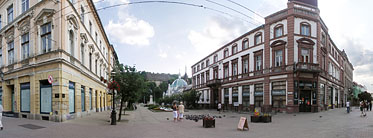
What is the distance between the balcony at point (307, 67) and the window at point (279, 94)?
8.55 ft

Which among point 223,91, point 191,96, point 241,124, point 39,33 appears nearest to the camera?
point 241,124

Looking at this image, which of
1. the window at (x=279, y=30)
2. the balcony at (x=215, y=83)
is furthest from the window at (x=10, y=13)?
the balcony at (x=215, y=83)

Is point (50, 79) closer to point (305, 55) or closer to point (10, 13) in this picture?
point (10, 13)

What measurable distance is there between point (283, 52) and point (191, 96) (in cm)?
2460

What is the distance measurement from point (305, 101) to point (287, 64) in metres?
5.26

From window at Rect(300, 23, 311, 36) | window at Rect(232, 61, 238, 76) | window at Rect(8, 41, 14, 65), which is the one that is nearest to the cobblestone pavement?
window at Rect(8, 41, 14, 65)

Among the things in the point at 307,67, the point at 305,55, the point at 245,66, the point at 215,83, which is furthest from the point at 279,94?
the point at 215,83

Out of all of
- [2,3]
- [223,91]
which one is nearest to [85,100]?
[2,3]

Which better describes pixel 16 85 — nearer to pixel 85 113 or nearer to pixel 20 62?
pixel 20 62

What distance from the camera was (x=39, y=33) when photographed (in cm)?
1775

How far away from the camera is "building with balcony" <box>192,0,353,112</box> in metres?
29.3

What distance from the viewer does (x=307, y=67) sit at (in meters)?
28.9

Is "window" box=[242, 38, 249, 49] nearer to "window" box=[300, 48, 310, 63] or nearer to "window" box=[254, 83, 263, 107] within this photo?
"window" box=[254, 83, 263, 107]

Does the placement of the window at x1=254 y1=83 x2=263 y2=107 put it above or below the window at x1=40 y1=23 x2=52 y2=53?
below
